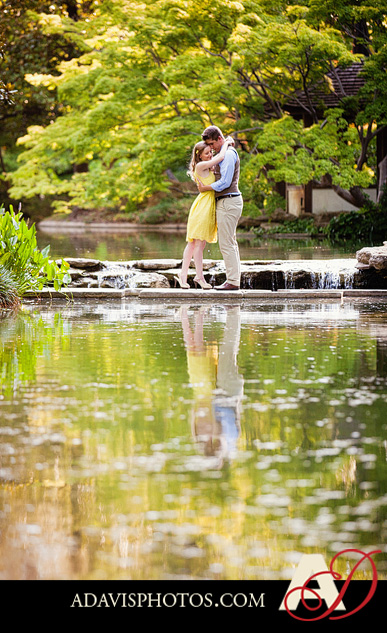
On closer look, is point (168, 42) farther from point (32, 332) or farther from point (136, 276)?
point (32, 332)

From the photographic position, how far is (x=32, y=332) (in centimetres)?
957

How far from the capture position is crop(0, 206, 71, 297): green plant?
465 inches

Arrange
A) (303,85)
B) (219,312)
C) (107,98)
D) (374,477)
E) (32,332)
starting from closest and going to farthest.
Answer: (374,477)
(32,332)
(219,312)
(303,85)
(107,98)

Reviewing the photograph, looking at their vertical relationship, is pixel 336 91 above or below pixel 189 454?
above

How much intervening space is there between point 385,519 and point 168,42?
24222 mm

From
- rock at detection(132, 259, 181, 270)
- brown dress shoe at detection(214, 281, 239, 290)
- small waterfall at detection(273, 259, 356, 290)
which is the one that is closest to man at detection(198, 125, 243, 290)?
brown dress shoe at detection(214, 281, 239, 290)

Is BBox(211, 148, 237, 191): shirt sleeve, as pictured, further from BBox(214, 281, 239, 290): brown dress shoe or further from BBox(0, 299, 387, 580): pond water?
BBox(0, 299, 387, 580): pond water

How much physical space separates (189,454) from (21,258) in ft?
24.5

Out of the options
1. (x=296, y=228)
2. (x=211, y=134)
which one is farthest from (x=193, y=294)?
(x=296, y=228)

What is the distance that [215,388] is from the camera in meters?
6.55

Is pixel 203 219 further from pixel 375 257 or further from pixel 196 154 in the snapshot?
pixel 375 257

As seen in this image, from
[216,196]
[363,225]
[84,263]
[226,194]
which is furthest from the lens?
[363,225]

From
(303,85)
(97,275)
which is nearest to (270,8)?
(303,85)
